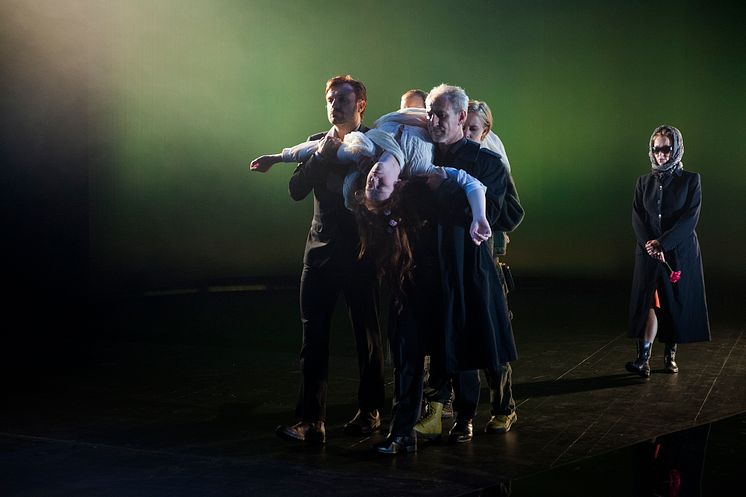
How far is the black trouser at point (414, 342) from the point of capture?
384 cm

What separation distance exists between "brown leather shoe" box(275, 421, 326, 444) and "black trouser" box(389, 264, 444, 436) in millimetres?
334

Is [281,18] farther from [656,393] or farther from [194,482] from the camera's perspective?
[194,482]

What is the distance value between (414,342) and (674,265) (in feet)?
7.31

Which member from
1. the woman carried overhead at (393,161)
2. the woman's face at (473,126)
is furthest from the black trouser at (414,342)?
the woman's face at (473,126)

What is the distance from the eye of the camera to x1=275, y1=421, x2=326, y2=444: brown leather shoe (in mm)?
4055

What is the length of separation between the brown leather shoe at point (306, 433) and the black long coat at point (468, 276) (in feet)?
1.88

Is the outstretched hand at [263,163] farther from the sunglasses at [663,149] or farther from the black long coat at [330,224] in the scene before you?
the sunglasses at [663,149]

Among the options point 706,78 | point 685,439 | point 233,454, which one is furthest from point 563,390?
point 706,78

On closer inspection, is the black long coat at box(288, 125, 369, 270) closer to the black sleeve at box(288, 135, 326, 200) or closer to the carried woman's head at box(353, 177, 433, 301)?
the black sleeve at box(288, 135, 326, 200)

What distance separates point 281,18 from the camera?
33.1 ft

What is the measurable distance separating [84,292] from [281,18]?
11.2 ft

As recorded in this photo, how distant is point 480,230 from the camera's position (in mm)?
3668

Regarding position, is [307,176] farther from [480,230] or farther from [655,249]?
[655,249]

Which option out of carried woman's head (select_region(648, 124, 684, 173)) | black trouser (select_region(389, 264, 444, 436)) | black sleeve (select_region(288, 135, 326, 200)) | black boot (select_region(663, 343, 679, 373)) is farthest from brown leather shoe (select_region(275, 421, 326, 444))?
carried woman's head (select_region(648, 124, 684, 173))
